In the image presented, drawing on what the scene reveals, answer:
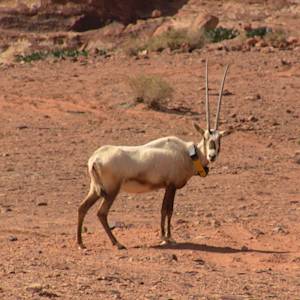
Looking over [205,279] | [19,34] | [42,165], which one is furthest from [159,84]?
[19,34]

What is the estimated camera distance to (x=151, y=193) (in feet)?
45.6

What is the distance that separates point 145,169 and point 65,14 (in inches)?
1090

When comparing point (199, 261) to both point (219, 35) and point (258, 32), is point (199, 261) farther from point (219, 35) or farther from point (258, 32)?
point (258, 32)

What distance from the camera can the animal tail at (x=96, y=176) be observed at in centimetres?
1031

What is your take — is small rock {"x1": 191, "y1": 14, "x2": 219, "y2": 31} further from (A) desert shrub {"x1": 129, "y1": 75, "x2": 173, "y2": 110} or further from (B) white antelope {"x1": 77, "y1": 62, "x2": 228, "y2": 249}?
(B) white antelope {"x1": 77, "y1": 62, "x2": 228, "y2": 249}

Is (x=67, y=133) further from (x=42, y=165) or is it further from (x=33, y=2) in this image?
(x=33, y=2)

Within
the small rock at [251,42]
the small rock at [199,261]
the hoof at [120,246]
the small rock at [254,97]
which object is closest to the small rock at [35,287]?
the small rock at [199,261]

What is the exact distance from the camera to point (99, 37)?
117ft

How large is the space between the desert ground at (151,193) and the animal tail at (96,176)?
0.59 m

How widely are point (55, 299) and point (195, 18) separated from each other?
28080mm

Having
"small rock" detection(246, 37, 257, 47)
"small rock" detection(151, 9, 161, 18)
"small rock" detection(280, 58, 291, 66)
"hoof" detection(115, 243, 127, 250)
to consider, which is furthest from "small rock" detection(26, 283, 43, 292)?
"small rock" detection(151, 9, 161, 18)

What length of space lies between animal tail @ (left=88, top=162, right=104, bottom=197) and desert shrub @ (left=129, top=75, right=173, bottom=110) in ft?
33.3

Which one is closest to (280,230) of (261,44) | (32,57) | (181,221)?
(181,221)

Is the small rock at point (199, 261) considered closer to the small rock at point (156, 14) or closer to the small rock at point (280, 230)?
the small rock at point (280, 230)
